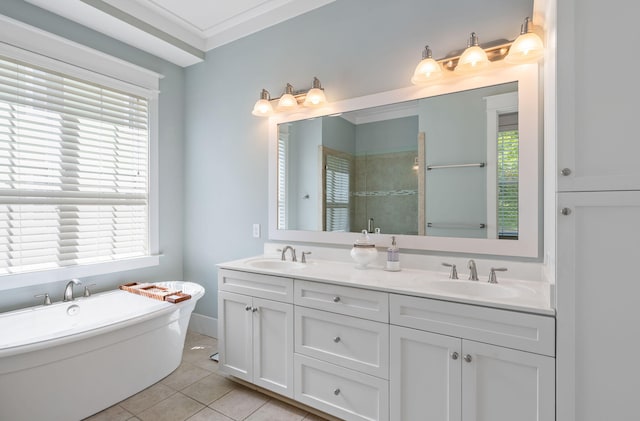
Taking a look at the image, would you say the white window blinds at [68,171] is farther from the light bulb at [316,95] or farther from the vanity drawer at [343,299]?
the vanity drawer at [343,299]

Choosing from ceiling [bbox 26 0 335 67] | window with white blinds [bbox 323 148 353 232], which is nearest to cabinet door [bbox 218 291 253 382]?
window with white blinds [bbox 323 148 353 232]

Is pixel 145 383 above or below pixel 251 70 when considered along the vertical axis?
below

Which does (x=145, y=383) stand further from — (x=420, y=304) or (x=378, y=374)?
(x=420, y=304)

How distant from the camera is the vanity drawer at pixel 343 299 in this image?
1.59 meters

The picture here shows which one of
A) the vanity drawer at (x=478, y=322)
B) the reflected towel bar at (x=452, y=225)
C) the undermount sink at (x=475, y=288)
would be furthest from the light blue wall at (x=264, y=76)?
the vanity drawer at (x=478, y=322)

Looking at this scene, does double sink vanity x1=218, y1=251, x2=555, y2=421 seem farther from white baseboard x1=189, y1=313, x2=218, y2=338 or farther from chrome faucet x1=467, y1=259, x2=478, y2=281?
white baseboard x1=189, y1=313, x2=218, y2=338

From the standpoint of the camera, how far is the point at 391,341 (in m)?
1.55

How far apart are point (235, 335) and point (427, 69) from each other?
211cm

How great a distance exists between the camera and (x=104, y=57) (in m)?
2.60

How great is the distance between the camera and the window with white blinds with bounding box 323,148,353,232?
2.29 m

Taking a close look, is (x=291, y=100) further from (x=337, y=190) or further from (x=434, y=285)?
(x=434, y=285)

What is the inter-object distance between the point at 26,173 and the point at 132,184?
29.2 inches
